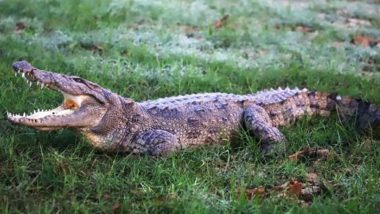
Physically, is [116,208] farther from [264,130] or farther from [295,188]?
[264,130]

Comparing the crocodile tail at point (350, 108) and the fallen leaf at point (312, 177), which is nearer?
the fallen leaf at point (312, 177)

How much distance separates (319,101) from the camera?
18.7 ft

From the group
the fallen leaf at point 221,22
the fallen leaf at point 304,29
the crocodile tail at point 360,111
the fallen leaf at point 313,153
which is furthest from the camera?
the fallen leaf at point 304,29

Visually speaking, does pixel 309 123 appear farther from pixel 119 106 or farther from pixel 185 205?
pixel 185 205

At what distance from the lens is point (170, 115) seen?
16.0 ft

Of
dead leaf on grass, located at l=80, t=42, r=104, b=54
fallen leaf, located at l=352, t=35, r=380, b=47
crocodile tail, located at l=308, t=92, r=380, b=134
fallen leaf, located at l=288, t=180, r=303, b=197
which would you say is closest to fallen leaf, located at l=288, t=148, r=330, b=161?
fallen leaf, located at l=288, t=180, r=303, b=197

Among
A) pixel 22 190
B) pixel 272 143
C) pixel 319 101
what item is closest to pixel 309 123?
pixel 319 101

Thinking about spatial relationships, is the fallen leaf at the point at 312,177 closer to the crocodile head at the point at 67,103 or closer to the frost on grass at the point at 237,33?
the crocodile head at the point at 67,103

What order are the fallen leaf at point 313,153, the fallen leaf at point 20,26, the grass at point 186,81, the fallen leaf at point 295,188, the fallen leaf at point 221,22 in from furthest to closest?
1. the fallen leaf at point 221,22
2. the fallen leaf at point 20,26
3. the fallen leaf at point 313,153
4. the fallen leaf at point 295,188
5. the grass at point 186,81

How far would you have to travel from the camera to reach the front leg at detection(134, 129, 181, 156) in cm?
455

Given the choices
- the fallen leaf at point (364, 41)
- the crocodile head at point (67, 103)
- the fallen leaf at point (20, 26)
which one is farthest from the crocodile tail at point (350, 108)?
the fallen leaf at point (20, 26)

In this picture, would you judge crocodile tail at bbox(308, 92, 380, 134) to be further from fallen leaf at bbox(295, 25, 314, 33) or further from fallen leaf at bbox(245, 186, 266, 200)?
fallen leaf at bbox(295, 25, 314, 33)

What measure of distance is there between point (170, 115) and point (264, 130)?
826 millimetres

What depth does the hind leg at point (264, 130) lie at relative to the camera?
479 cm
